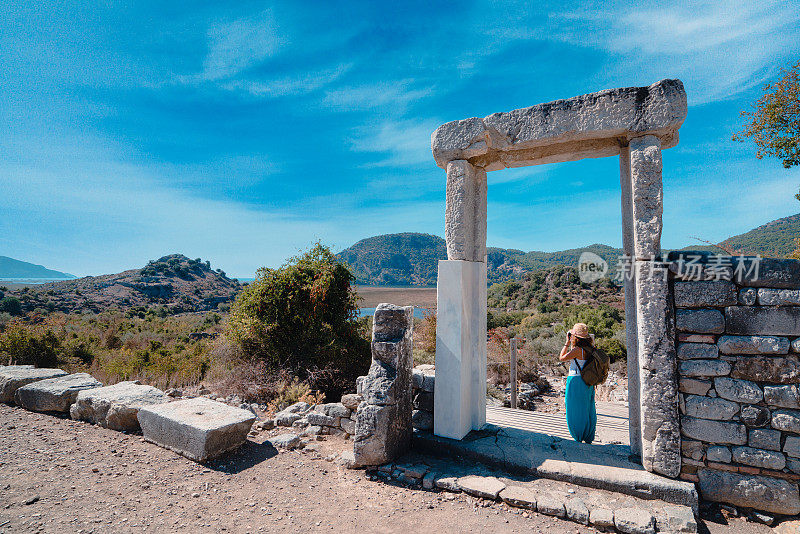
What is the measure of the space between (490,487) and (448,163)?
12.6 ft

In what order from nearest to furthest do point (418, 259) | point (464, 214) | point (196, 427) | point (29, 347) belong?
point (196, 427), point (464, 214), point (29, 347), point (418, 259)

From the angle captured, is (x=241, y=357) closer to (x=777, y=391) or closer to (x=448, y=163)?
(x=448, y=163)

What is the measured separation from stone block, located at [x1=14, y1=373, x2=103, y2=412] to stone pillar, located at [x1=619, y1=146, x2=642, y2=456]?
8147 millimetres

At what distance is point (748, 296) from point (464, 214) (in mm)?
2939

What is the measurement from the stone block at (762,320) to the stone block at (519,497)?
2.49 metres

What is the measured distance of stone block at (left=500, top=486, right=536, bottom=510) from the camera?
11.8 ft

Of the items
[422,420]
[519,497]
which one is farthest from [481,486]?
[422,420]

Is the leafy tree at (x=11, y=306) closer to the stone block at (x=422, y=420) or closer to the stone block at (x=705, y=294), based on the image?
the stone block at (x=422, y=420)

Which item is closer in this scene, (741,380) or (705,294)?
(741,380)

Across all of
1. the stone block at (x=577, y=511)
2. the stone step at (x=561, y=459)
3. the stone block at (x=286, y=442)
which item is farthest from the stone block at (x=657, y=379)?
the stone block at (x=286, y=442)

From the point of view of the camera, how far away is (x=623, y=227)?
4.43 meters

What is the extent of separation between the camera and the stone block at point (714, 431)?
3.52 metres

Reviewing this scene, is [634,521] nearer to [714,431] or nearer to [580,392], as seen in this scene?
[714,431]

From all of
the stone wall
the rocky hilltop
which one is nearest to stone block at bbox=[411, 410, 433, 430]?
the stone wall
